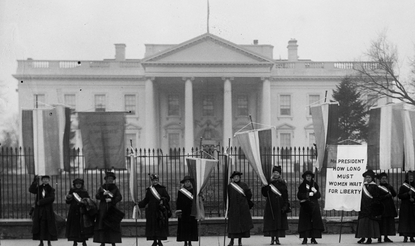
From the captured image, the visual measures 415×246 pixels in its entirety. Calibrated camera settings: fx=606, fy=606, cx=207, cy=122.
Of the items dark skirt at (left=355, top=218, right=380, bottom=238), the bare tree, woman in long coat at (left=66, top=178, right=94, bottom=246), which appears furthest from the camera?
the bare tree

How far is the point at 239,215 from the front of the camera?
12.6 m

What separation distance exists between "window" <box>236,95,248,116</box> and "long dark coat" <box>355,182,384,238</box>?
1640 inches

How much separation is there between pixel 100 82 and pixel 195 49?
9.42 metres

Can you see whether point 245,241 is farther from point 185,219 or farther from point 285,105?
point 285,105

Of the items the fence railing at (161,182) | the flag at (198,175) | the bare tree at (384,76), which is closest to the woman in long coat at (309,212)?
the fence railing at (161,182)

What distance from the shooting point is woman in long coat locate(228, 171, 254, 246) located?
12.6 meters

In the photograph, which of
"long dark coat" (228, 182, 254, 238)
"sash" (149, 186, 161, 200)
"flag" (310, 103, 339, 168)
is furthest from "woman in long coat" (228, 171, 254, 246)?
"flag" (310, 103, 339, 168)

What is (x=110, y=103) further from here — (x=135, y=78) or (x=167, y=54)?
(x=167, y=54)

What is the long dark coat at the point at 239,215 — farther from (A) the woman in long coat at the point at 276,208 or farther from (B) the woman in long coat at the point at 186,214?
(B) the woman in long coat at the point at 186,214

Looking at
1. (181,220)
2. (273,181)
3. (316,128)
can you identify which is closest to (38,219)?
(181,220)

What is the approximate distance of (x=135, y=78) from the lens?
178 feet

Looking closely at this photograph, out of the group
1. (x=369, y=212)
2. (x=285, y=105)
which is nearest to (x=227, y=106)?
(x=285, y=105)

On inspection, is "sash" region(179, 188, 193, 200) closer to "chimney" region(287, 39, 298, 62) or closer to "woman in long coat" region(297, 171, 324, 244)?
"woman in long coat" region(297, 171, 324, 244)

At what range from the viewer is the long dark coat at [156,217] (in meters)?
12.4
